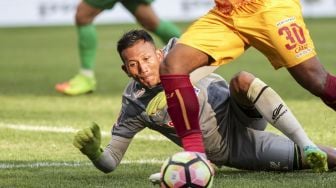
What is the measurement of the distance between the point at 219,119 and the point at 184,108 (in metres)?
0.62

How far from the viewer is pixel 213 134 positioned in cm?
631

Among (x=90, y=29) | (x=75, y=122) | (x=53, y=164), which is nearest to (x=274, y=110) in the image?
(x=53, y=164)

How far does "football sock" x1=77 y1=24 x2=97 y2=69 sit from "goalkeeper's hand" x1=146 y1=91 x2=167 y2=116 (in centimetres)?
Result: 597

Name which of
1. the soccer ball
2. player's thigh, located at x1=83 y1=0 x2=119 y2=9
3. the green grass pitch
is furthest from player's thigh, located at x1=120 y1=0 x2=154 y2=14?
the soccer ball

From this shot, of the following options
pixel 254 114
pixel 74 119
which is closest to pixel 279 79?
pixel 74 119

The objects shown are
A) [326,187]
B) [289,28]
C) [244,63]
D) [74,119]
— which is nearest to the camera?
[326,187]

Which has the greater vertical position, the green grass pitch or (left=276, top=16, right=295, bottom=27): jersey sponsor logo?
(left=276, top=16, right=295, bottom=27): jersey sponsor logo

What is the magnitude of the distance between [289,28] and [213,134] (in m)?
0.79

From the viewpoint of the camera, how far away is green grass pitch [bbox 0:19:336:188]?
614 cm

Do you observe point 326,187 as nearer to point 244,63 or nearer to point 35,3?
point 244,63

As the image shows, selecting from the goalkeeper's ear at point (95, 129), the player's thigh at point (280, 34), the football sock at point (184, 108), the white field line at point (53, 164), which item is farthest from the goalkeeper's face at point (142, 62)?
the white field line at point (53, 164)

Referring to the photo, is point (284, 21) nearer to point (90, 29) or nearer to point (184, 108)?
point (184, 108)

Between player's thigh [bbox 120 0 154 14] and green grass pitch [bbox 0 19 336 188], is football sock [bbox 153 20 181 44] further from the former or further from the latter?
green grass pitch [bbox 0 19 336 188]

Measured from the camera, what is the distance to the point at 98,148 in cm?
599
